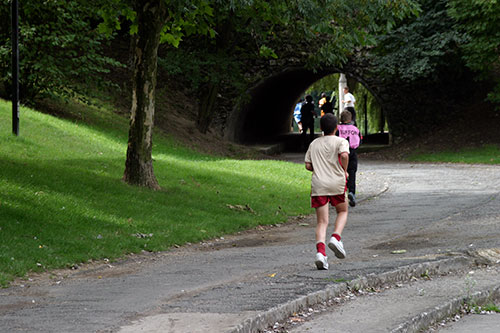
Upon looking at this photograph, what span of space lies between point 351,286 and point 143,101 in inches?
344

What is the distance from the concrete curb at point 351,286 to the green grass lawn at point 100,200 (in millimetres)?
3508

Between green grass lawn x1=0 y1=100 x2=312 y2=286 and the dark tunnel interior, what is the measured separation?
14.2 meters

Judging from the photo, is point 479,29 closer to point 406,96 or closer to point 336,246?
→ point 406,96

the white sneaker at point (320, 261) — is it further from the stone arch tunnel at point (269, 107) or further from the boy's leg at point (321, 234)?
the stone arch tunnel at point (269, 107)

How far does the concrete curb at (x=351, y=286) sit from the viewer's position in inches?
251

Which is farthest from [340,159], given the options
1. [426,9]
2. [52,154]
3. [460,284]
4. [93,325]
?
[426,9]

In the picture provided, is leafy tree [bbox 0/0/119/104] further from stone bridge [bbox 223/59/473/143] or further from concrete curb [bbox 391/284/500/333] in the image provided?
concrete curb [bbox 391/284/500/333]

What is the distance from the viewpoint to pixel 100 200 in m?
13.7

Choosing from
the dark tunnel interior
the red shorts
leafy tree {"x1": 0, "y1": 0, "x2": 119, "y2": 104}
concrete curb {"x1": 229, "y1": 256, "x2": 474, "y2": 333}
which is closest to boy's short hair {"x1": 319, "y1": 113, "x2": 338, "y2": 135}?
the red shorts

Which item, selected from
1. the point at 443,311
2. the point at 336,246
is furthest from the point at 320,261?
the point at 443,311

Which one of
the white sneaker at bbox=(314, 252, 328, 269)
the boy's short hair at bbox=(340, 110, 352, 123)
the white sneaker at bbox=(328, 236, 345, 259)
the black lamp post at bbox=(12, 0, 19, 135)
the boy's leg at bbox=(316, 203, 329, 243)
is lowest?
the white sneaker at bbox=(314, 252, 328, 269)

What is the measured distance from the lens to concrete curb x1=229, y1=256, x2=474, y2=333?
637 centimetres

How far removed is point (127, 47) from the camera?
120ft

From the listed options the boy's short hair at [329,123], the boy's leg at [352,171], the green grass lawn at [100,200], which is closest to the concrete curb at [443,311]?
the boy's short hair at [329,123]
